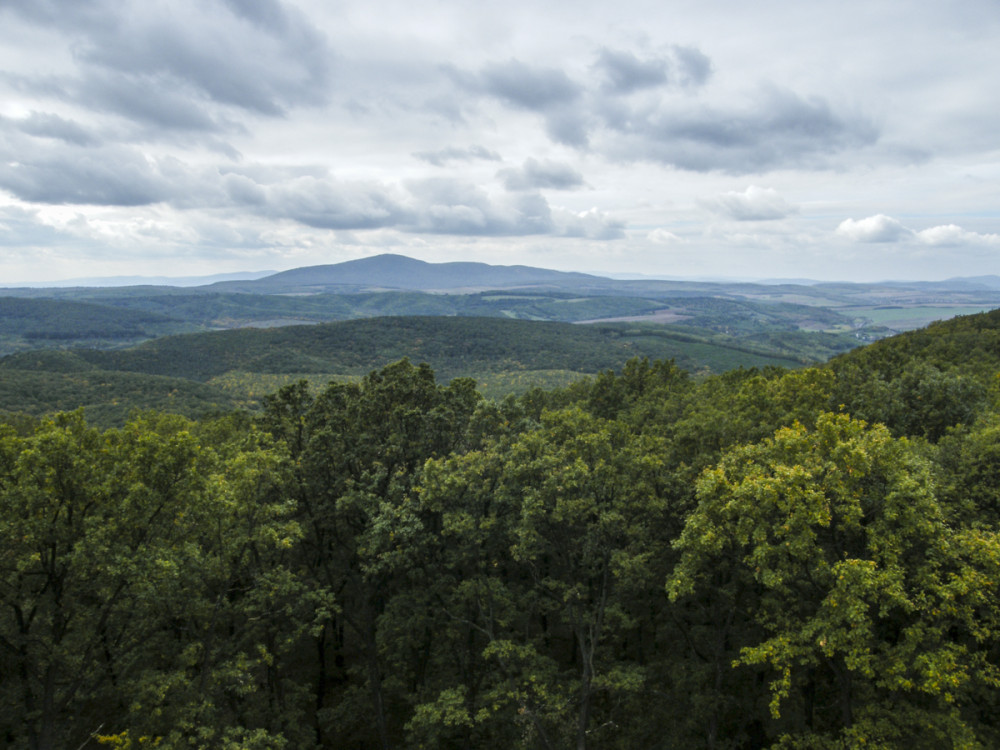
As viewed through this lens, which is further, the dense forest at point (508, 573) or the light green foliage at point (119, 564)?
the light green foliage at point (119, 564)

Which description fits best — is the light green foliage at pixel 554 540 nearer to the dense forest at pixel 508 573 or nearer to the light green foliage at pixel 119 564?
the dense forest at pixel 508 573

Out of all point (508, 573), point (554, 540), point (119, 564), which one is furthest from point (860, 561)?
point (119, 564)

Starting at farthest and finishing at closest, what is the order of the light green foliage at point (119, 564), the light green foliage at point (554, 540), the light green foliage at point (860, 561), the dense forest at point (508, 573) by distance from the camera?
the light green foliage at point (554, 540), the light green foliage at point (119, 564), the dense forest at point (508, 573), the light green foliage at point (860, 561)

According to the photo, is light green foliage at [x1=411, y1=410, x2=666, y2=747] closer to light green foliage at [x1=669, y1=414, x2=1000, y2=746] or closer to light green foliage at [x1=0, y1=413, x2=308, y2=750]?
light green foliage at [x1=669, y1=414, x2=1000, y2=746]

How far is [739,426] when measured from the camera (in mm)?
29922

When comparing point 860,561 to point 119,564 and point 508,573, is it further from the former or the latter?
point 119,564

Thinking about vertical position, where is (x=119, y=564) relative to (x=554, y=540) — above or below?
above

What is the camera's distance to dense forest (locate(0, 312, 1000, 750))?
1831 centimetres

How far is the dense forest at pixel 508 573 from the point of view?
18312mm

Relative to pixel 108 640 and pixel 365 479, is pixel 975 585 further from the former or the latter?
pixel 108 640

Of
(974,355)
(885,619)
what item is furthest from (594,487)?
(974,355)

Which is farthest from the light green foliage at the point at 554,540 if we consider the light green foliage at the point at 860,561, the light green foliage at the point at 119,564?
the light green foliage at the point at 119,564

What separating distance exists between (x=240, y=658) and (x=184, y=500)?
769cm

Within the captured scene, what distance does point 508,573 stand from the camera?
113 ft
